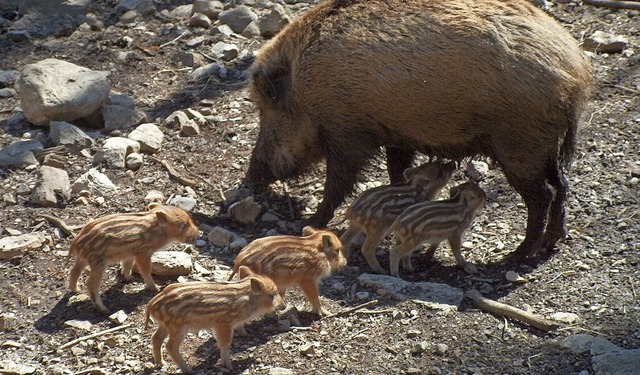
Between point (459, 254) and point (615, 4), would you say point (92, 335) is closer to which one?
point (459, 254)

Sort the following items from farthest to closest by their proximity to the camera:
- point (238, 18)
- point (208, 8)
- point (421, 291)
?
point (208, 8) < point (238, 18) < point (421, 291)

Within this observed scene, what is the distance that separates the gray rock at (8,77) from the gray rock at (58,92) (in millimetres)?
872

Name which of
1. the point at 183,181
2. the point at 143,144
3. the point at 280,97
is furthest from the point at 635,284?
the point at 143,144

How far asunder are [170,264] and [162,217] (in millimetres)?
408

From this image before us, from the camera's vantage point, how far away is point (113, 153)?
7.77 meters

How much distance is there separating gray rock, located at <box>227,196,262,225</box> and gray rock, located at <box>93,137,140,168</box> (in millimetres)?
1069

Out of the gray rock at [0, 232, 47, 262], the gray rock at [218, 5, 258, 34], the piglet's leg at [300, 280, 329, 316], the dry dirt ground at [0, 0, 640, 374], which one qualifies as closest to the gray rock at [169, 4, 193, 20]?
the gray rock at [218, 5, 258, 34]

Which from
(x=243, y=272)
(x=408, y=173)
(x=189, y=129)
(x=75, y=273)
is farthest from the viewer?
(x=189, y=129)

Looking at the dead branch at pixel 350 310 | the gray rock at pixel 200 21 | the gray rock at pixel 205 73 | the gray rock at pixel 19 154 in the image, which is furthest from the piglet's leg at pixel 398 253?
the gray rock at pixel 200 21

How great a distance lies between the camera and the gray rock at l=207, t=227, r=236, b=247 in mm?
6898

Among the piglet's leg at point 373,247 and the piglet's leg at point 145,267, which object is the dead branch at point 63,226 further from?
the piglet's leg at point 373,247

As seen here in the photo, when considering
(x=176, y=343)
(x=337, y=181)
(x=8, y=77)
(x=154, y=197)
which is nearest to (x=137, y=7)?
(x=8, y=77)

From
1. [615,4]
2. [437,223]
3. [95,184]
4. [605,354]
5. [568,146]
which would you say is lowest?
[95,184]

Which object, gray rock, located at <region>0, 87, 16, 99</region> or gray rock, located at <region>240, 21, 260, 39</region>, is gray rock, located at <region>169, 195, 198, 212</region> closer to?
gray rock, located at <region>0, 87, 16, 99</region>
